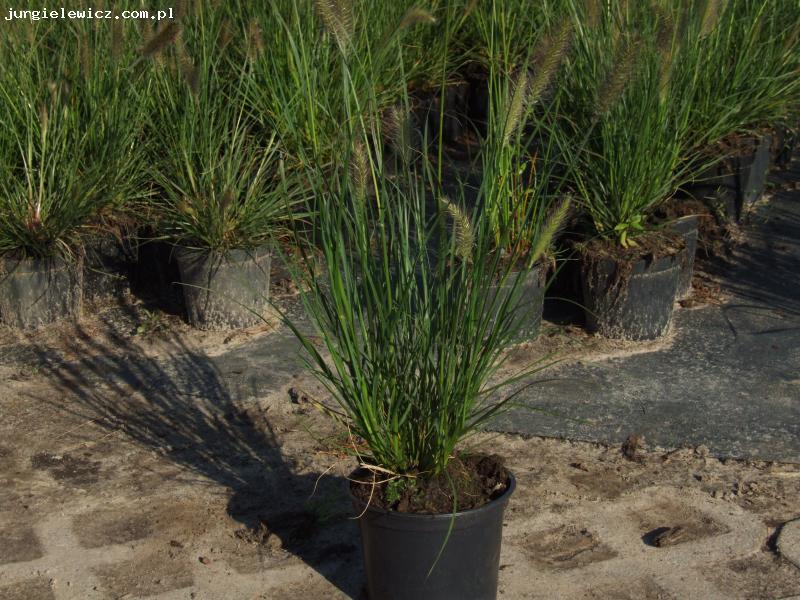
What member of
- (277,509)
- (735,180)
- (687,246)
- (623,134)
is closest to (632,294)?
(687,246)

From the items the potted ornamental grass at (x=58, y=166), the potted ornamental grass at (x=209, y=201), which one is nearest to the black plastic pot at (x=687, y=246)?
the potted ornamental grass at (x=209, y=201)

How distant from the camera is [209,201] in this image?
4.30 metres

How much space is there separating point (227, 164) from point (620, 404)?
1.82m

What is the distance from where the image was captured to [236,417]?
3711mm

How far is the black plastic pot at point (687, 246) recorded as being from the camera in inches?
174

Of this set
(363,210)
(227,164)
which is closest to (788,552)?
(363,210)

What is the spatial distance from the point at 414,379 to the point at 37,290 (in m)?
2.46

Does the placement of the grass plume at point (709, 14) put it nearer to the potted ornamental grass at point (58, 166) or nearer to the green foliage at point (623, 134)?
the green foliage at point (623, 134)

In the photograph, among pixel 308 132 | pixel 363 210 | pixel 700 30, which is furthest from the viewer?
pixel 308 132

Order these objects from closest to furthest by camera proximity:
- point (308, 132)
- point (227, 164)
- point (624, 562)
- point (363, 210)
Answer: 1. point (363, 210)
2. point (624, 562)
3. point (227, 164)
4. point (308, 132)

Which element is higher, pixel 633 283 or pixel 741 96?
pixel 741 96

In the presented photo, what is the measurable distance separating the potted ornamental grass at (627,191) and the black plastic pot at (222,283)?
4.27 ft

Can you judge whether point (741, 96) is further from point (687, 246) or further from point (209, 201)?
point (209, 201)

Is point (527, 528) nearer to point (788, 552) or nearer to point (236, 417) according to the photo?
point (788, 552)
